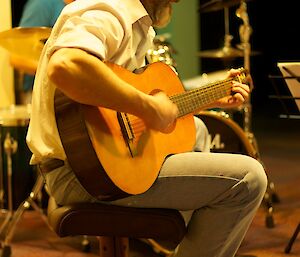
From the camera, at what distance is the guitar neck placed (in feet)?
5.46

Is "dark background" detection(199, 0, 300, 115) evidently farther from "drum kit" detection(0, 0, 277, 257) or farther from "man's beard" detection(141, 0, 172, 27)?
"man's beard" detection(141, 0, 172, 27)

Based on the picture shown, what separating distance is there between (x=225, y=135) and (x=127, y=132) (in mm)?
1336

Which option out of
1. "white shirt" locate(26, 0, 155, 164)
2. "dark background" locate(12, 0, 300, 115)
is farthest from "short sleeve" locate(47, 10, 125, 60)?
"dark background" locate(12, 0, 300, 115)

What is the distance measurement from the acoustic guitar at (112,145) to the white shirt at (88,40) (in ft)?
0.21

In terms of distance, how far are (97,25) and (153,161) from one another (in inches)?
15.1

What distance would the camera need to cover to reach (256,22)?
6164 millimetres

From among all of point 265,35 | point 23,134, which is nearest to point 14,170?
point 23,134

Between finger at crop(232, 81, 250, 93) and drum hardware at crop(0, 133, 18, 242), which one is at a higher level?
finger at crop(232, 81, 250, 93)

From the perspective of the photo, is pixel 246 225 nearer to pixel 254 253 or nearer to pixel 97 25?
pixel 97 25

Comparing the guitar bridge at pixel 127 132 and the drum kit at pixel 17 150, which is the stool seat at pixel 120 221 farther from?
the drum kit at pixel 17 150

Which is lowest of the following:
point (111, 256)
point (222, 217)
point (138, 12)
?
point (111, 256)

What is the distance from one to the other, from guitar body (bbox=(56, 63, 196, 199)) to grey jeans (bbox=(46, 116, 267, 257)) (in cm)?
4

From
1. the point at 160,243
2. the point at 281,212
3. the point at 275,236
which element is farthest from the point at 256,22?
the point at 160,243

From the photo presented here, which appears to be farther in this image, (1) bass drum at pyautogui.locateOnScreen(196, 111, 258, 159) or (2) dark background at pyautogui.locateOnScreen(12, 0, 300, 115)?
(2) dark background at pyautogui.locateOnScreen(12, 0, 300, 115)
